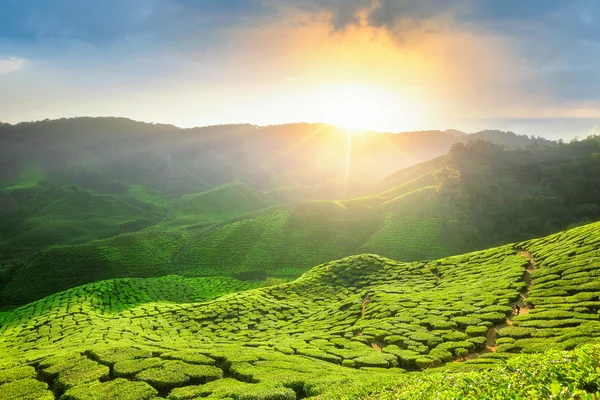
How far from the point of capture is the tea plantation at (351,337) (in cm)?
1616

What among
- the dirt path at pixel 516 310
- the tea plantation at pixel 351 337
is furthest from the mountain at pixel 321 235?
the dirt path at pixel 516 310

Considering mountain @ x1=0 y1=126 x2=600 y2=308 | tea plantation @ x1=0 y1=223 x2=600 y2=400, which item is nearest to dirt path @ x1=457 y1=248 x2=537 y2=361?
tea plantation @ x1=0 y1=223 x2=600 y2=400

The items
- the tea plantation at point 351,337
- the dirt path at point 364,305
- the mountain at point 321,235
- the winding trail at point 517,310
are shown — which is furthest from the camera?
the mountain at point 321,235

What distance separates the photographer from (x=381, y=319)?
34.7 metres

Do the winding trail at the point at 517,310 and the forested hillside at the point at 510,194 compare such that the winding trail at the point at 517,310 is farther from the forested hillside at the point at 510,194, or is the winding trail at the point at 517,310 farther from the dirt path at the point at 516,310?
the forested hillside at the point at 510,194

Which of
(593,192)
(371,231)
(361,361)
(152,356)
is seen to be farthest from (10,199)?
(593,192)

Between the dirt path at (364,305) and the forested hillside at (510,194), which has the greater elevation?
the forested hillside at (510,194)

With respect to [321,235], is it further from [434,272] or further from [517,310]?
[517,310]

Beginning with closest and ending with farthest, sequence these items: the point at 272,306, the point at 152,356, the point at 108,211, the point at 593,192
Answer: the point at 152,356, the point at 272,306, the point at 593,192, the point at 108,211

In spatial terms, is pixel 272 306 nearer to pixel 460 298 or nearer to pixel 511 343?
pixel 460 298

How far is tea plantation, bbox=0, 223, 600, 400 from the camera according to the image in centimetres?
1616

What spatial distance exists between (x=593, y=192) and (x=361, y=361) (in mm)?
114586

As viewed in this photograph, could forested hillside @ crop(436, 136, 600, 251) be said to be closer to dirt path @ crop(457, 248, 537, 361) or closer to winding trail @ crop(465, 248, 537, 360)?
winding trail @ crop(465, 248, 537, 360)

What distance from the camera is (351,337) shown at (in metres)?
31.5
